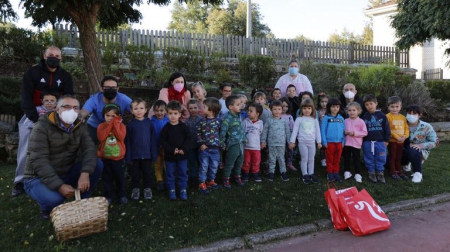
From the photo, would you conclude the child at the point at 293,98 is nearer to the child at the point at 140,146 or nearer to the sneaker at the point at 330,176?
the sneaker at the point at 330,176

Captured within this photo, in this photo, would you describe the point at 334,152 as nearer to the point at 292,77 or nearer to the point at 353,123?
the point at 353,123

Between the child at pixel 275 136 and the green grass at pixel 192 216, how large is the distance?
14.1 inches

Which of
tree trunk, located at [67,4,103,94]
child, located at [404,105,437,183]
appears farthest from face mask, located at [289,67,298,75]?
tree trunk, located at [67,4,103,94]

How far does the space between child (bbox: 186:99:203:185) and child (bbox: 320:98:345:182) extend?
2.30 m

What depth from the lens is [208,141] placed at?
514cm

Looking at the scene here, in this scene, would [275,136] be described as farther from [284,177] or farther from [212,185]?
[212,185]

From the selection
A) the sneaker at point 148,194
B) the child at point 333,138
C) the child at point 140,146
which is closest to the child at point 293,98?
the child at point 333,138

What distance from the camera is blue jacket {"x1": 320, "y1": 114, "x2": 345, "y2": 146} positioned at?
5910mm

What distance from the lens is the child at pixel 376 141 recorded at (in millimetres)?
6018

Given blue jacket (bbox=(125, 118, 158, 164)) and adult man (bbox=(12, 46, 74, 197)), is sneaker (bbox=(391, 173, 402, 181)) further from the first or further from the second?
adult man (bbox=(12, 46, 74, 197))

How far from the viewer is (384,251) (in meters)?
3.58

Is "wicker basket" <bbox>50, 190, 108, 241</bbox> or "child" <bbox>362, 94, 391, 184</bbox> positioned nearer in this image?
"wicker basket" <bbox>50, 190, 108, 241</bbox>

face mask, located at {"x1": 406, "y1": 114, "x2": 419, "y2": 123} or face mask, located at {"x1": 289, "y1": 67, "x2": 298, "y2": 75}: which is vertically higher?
face mask, located at {"x1": 289, "y1": 67, "x2": 298, "y2": 75}

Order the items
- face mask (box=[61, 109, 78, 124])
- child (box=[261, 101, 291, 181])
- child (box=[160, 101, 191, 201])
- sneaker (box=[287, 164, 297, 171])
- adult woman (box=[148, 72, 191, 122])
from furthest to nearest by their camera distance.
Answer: sneaker (box=[287, 164, 297, 171])
child (box=[261, 101, 291, 181])
adult woman (box=[148, 72, 191, 122])
child (box=[160, 101, 191, 201])
face mask (box=[61, 109, 78, 124])
